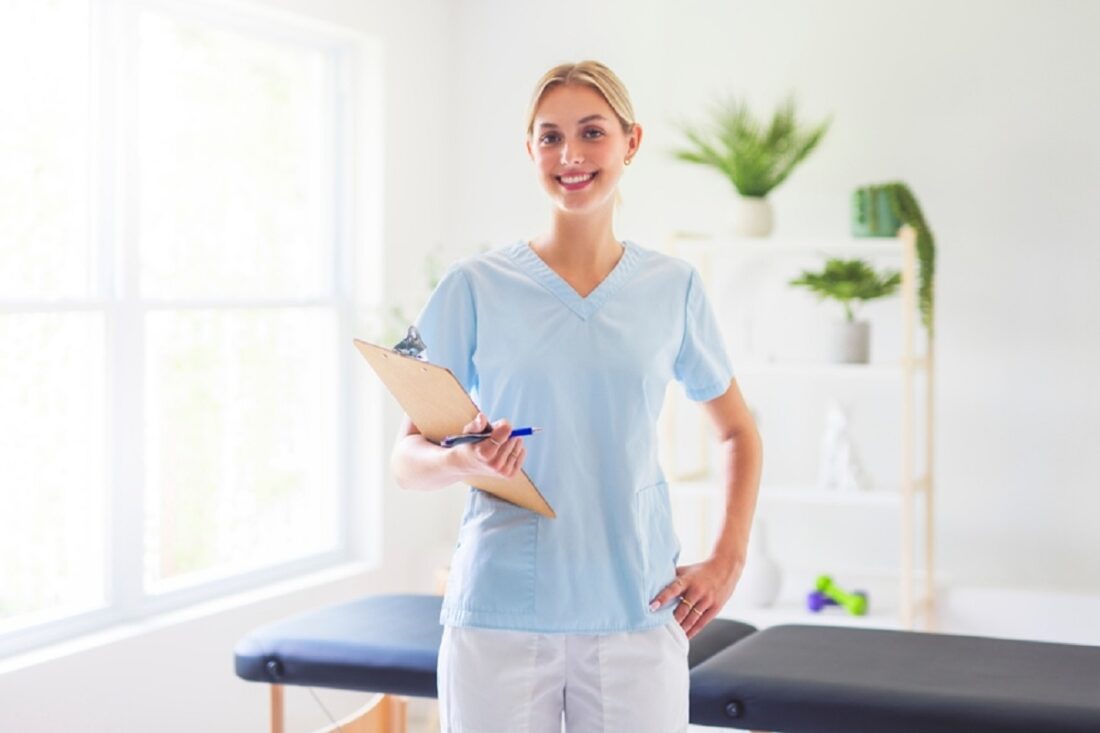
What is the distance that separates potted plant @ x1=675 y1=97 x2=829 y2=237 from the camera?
Answer: 3352 millimetres

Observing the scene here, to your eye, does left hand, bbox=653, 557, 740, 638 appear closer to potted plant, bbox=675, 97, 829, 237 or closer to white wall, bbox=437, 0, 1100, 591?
potted plant, bbox=675, 97, 829, 237

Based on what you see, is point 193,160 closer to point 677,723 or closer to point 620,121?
point 620,121

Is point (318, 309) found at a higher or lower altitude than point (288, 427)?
A: higher

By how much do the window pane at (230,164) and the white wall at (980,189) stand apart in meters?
1.02

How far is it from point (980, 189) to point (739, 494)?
2018 millimetres

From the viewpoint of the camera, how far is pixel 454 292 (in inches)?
61.6

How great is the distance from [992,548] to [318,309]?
1.86 meters

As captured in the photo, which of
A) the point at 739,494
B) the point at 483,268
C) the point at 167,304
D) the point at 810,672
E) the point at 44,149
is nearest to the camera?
the point at 483,268

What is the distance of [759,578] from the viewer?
336 cm

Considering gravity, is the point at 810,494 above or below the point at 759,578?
above

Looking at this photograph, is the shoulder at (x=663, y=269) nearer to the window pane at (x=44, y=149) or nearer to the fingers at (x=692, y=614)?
the fingers at (x=692, y=614)

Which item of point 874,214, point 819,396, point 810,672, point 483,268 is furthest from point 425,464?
point 819,396

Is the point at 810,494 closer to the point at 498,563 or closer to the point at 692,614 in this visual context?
the point at 692,614

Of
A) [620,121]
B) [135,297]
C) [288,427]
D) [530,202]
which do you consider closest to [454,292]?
[620,121]
